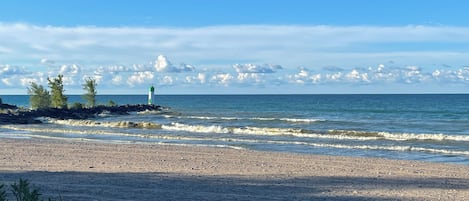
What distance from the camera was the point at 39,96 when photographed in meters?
59.2

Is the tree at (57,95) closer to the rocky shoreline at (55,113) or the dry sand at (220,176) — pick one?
the rocky shoreline at (55,113)

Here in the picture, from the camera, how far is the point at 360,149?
77.3 feet

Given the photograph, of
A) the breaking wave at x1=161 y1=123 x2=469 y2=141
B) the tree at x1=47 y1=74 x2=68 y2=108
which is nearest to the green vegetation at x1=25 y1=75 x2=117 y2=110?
the tree at x1=47 y1=74 x2=68 y2=108

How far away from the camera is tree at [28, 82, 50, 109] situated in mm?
58625

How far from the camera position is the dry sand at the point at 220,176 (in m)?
10.6

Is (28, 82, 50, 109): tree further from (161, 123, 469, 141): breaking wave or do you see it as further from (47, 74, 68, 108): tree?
(161, 123, 469, 141): breaking wave

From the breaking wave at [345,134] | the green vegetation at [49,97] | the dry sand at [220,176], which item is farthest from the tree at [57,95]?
the dry sand at [220,176]

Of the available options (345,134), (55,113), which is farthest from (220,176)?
(55,113)

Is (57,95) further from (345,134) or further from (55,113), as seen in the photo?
(345,134)

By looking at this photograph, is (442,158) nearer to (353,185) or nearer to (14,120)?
(353,185)

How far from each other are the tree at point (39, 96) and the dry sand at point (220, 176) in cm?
4072

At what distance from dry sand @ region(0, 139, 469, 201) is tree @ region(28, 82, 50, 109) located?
134 ft

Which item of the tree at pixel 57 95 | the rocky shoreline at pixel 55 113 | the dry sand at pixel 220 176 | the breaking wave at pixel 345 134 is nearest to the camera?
the dry sand at pixel 220 176

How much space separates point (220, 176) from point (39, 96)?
5000cm
